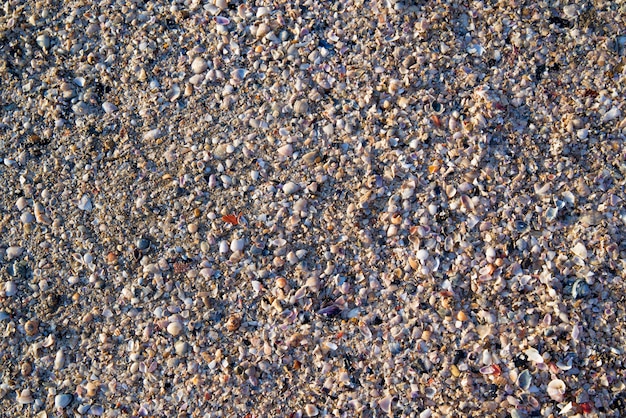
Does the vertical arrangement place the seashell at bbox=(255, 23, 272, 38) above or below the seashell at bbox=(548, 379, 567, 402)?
above

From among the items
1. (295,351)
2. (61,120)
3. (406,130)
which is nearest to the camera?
(295,351)

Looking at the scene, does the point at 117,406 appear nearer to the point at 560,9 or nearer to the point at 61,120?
the point at 61,120

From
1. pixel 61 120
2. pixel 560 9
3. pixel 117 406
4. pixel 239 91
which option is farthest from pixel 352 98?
pixel 117 406

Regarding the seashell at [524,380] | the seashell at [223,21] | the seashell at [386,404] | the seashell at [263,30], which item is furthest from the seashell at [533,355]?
the seashell at [223,21]

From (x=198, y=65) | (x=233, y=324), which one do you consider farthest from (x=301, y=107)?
(x=233, y=324)

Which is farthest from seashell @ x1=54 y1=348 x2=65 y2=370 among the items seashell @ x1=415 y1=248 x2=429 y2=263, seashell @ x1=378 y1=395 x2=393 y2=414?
seashell @ x1=415 y1=248 x2=429 y2=263

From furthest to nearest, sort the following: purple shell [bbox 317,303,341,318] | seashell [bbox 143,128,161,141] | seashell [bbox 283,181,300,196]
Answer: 1. seashell [bbox 143,128,161,141]
2. seashell [bbox 283,181,300,196]
3. purple shell [bbox 317,303,341,318]

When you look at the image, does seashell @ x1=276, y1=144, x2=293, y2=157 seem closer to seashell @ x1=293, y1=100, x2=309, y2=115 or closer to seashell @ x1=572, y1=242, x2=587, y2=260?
seashell @ x1=293, y1=100, x2=309, y2=115
